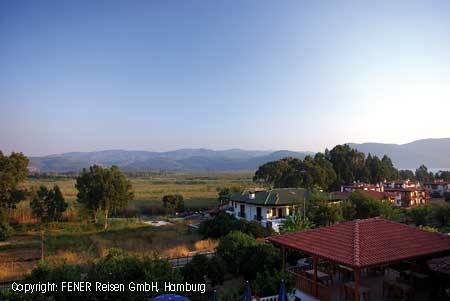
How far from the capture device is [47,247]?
83.9 ft

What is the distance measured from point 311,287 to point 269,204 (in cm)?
2277

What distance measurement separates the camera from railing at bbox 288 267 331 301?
35.4ft

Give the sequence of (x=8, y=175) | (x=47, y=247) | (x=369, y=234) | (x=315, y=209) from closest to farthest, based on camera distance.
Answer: (x=369, y=234), (x=47, y=247), (x=315, y=209), (x=8, y=175)

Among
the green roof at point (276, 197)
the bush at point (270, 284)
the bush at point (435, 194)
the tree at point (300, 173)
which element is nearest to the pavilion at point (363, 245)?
the bush at point (270, 284)

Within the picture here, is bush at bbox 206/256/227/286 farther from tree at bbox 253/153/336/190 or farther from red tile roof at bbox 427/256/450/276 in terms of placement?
tree at bbox 253/153/336/190

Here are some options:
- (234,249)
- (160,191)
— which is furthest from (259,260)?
(160,191)

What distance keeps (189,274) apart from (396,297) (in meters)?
7.43

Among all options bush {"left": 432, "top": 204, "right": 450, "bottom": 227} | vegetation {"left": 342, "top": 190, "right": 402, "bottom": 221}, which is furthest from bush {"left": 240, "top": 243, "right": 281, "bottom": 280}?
bush {"left": 432, "top": 204, "right": 450, "bottom": 227}

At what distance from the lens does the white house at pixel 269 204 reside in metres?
34.4

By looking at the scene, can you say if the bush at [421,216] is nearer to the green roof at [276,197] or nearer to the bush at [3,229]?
the green roof at [276,197]

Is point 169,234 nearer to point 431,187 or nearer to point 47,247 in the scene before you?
point 47,247

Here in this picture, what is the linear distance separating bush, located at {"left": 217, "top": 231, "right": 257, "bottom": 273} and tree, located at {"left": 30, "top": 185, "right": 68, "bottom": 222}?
26445 mm

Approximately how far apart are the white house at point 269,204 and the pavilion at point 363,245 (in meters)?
20.4

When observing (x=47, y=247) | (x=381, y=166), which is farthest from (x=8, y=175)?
(x=381, y=166)
